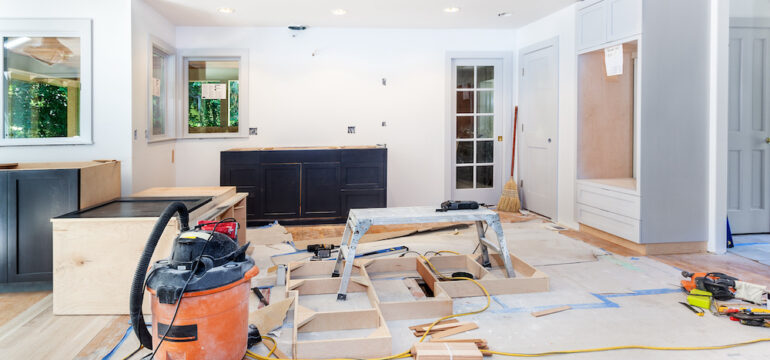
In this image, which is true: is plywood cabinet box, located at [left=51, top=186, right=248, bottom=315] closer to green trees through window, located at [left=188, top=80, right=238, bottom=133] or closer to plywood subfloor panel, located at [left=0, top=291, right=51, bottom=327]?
plywood subfloor panel, located at [left=0, top=291, right=51, bottom=327]

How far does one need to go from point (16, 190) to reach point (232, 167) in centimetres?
258

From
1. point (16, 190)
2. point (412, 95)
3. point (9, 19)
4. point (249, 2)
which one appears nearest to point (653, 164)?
point (412, 95)

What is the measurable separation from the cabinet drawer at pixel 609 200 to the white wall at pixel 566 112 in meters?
0.30

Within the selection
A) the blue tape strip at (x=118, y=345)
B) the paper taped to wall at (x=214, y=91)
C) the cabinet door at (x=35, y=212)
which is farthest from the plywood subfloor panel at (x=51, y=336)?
the paper taped to wall at (x=214, y=91)

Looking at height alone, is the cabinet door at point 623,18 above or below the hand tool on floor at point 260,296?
above

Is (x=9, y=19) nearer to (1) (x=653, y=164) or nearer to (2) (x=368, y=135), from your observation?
(2) (x=368, y=135)

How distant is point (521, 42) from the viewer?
6832 mm

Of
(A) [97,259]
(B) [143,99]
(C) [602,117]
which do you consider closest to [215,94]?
(B) [143,99]

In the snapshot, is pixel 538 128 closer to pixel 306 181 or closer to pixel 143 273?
pixel 306 181

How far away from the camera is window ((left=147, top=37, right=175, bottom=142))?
537cm

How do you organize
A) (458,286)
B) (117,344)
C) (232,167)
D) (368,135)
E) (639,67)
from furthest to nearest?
(368,135) → (232,167) → (639,67) → (458,286) → (117,344)

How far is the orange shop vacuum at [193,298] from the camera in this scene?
200cm

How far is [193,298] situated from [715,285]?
9.84ft

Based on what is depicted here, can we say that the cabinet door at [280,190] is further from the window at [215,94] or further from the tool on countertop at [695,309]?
the tool on countertop at [695,309]
